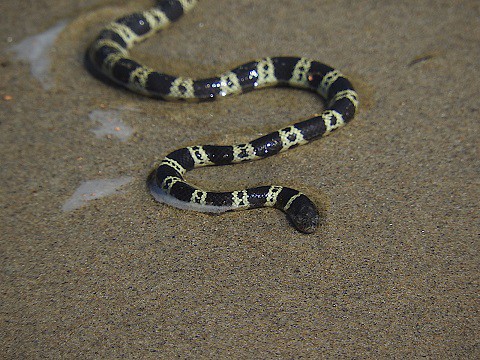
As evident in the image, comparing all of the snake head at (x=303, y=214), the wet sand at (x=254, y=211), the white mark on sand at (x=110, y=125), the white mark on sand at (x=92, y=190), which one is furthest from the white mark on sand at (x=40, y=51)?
the snake head at (x=303, y=214)

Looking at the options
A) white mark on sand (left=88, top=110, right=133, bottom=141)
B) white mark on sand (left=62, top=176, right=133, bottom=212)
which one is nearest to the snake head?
white mark on sand (left=62, top=176, right=133, bottom=212)

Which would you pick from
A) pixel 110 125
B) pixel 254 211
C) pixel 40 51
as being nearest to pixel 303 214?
pixel 254 211

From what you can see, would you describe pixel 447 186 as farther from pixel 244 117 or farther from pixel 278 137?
pixel 244 117

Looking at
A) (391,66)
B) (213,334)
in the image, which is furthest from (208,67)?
(213,334)

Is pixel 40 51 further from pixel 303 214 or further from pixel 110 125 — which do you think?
pixel 303 214

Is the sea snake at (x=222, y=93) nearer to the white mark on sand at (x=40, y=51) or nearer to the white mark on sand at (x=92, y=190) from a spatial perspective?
the white mark on sand at (x=92, y=190)

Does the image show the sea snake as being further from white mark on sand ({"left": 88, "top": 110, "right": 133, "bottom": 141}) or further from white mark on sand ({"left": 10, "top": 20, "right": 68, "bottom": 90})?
white mark on sand ({"left": 10, "top": 20, "right": 68, "bottom": 90})
